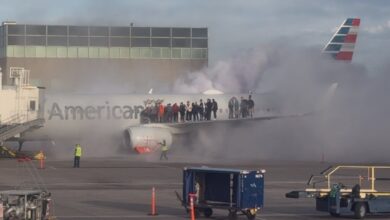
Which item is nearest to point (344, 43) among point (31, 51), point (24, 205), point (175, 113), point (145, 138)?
point (175, 113)

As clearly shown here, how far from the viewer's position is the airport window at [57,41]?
299ft

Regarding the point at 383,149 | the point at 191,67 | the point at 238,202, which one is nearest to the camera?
the point at 238,202

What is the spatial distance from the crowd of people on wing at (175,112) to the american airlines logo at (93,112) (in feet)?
1.99

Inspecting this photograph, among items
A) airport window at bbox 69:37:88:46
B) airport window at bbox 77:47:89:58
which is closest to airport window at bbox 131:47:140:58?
airport window at bbox 77:47:89:58

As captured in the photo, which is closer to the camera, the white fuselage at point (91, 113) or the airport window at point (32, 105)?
the airport window at point (32, 105)

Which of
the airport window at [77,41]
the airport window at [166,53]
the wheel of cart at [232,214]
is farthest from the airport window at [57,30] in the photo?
the wheel of cart at [232,214]

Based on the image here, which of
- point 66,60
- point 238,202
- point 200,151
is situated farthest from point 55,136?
point 66,60

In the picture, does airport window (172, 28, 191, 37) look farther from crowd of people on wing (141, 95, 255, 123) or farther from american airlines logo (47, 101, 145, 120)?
american airlines logo (47, 101, 145, 120)

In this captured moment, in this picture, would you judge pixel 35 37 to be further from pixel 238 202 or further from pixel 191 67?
pixel 238 202

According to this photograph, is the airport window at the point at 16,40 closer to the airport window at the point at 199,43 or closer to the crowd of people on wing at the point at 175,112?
the airport window at the point at 199,43

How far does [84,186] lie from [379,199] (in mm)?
12651

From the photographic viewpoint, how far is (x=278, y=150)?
53219mm

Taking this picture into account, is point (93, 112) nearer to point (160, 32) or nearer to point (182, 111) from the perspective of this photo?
point (182, 111)

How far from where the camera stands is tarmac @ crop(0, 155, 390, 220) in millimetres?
22906
